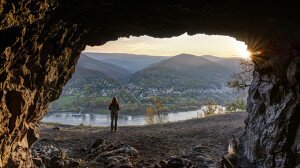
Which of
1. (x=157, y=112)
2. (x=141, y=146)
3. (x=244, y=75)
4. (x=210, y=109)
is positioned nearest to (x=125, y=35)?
(x=141, y=146)

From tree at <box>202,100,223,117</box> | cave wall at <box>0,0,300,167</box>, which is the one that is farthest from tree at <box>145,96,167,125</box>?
cave wall at <box>0,0,300,167</box>

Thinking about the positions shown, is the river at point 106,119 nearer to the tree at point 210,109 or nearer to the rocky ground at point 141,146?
the tree at point 210,109

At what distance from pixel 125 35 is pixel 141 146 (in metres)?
7.67

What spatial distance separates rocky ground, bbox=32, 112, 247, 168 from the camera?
56.4ft

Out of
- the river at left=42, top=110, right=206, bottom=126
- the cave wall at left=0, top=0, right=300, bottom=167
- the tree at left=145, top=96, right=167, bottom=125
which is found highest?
the cave wall at left=0, top=0, right=300, bottom=167

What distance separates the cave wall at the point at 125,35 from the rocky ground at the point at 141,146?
9.16ft

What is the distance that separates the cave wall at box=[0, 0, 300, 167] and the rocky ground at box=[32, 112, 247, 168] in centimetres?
Result: 279

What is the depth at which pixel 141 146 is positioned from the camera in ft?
69.8

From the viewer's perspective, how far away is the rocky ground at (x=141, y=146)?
17.2 m

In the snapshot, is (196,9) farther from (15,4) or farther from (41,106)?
(41,106)

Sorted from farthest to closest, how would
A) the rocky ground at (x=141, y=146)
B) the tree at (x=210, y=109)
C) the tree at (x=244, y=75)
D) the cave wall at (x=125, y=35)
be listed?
the tree at (x=210, y=109), the tree at (x=244, y=75), the rocky ground at (x=141, y=146), the cave wall at (x=125, y=35)

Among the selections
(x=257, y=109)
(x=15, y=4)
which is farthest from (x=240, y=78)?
(x=15, y=4)

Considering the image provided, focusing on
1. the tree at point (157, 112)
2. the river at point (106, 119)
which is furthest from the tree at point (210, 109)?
the river at point (106, 119)

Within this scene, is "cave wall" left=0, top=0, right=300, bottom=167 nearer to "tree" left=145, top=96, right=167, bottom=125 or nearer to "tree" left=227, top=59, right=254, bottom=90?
"tree" left=227, top=59, right=254, bottom=90
